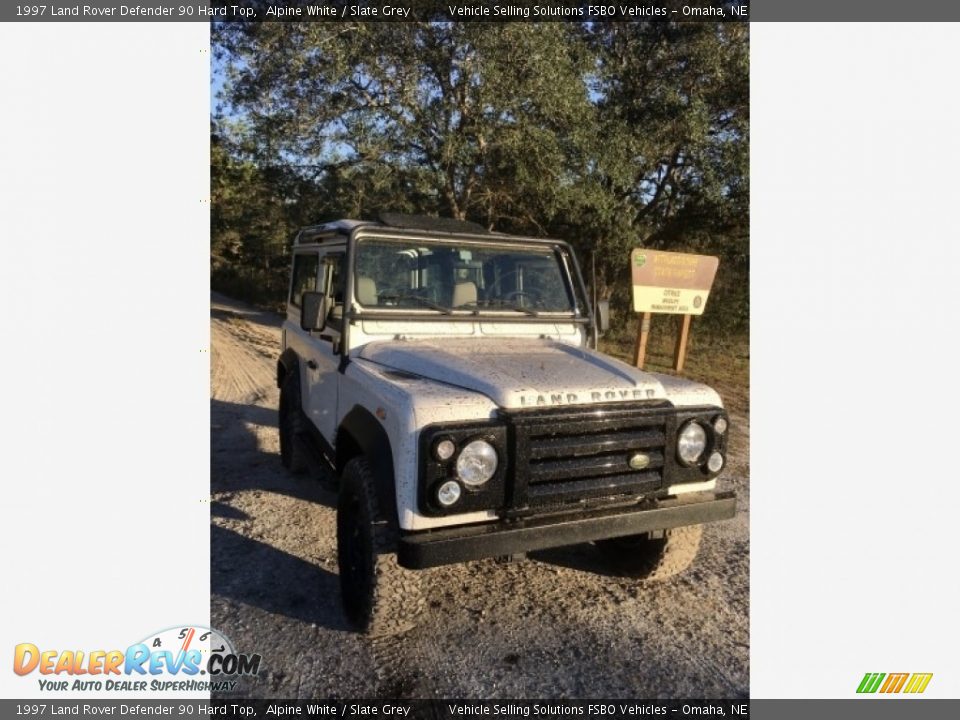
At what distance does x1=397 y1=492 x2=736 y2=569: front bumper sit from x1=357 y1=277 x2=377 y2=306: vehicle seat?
62.8 inches

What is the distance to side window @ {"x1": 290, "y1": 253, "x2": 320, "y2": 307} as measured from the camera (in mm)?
4793

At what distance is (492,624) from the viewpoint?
3.26m

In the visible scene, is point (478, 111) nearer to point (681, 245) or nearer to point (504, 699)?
point (681, 245)

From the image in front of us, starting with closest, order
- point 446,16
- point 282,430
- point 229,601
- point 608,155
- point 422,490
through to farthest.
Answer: point 422,490 → point 229,601 → point 282,430 → point 446,16 → point 608,155

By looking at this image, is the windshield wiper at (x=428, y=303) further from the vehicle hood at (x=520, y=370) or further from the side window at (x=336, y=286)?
the side window at (x=336, y=286)

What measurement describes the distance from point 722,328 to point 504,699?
10964 millimetres

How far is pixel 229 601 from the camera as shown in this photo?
3469mm

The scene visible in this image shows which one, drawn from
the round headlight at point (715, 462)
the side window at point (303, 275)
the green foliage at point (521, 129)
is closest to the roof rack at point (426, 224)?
the side window at point (303, 275)

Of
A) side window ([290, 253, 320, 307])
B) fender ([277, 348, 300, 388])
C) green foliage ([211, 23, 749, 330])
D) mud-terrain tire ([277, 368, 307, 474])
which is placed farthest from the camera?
green foliage ([211, 23, 749, 330])

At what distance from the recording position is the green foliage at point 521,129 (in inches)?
388

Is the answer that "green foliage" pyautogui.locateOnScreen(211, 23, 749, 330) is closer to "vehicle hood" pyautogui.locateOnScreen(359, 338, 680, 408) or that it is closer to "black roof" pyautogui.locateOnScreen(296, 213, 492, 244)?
"black roof" pyautogui.locateOnScreen(296, 213, 492, 244)

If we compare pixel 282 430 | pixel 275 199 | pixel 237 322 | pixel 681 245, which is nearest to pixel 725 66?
pixel 681 245

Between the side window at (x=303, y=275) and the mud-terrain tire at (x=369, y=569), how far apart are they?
2.06m

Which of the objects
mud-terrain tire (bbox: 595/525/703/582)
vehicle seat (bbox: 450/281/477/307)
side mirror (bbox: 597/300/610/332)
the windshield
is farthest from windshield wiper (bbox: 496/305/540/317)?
mud-terrain tire (bbox: 595/525/703/582)
